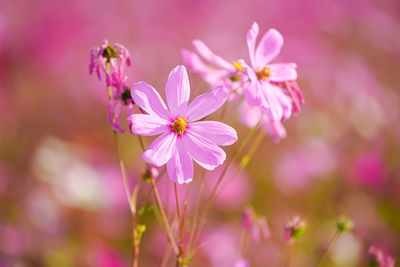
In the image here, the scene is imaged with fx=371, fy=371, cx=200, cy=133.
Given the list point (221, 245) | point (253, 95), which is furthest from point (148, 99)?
point (221, 245)

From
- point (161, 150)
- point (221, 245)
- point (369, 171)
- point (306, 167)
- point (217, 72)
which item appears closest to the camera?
point (161, 150)

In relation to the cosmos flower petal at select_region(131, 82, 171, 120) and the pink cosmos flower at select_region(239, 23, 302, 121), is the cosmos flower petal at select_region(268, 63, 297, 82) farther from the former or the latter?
the cosmos flower petal at select_region(131, 82, 171, 120)

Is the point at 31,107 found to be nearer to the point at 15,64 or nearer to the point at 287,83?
the point at 15,64

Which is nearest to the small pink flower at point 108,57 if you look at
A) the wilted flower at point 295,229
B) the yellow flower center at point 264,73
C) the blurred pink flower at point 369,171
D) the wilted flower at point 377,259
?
the yellow flower center at point 264,73

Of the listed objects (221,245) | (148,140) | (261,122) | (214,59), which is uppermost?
(214,59)

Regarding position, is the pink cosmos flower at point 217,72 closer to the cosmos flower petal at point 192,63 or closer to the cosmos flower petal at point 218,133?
the cosmos flower petal at point 192,63

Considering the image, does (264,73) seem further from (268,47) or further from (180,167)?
(180,167)

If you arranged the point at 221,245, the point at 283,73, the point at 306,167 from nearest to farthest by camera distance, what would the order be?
1. the point at 283,73
2. the point at 221,245
3. the point at 306,167
